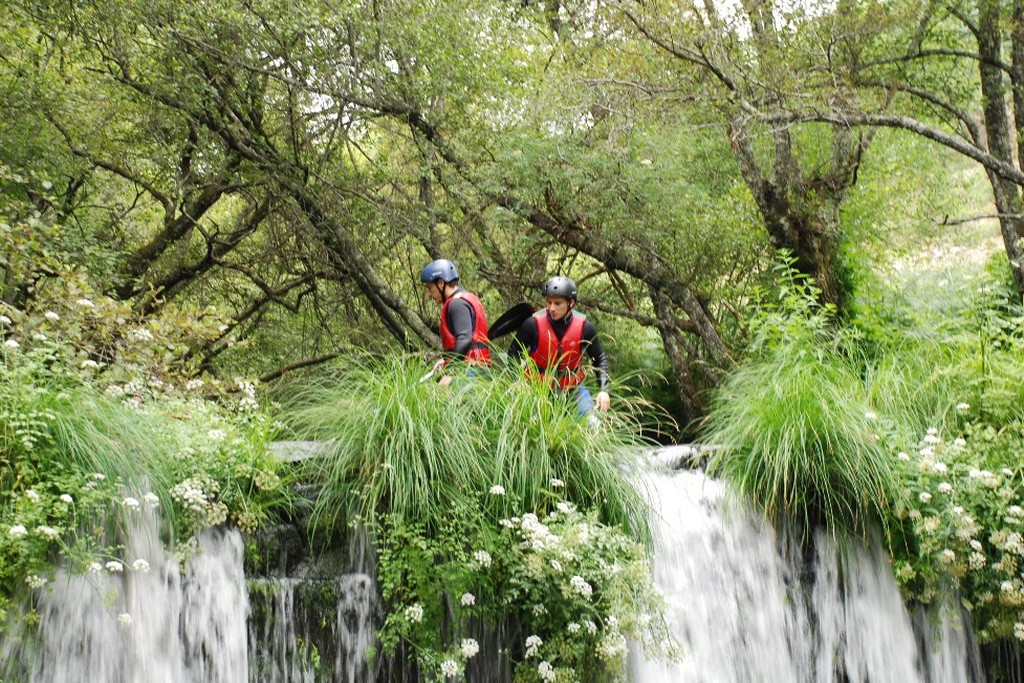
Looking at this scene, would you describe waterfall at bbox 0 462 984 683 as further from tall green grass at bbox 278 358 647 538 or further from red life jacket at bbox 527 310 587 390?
red life jacket at bbox 527 310 587 390

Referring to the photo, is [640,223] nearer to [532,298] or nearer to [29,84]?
[532,298]

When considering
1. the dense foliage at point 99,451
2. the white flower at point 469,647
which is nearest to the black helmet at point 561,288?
the dense foliage at point 99,451

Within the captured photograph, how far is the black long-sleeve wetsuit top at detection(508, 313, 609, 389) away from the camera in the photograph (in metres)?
6.49

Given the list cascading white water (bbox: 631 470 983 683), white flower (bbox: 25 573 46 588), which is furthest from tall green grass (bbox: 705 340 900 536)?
white flower (bbox: 25 573 46 588)

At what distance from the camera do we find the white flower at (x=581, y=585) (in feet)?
14.9

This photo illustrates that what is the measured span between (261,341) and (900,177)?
801 centimetres

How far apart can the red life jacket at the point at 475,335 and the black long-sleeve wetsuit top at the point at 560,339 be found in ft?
0.66

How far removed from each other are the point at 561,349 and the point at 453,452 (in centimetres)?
163

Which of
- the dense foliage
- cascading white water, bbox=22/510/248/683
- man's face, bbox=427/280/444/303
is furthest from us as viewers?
man's face, bbox=427/280/444/303

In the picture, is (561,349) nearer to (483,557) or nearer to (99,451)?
(483,557)

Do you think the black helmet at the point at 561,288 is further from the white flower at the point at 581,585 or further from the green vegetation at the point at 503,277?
the white flower at the point at 581,585

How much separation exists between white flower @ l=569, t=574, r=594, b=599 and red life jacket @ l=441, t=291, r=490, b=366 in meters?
2.02

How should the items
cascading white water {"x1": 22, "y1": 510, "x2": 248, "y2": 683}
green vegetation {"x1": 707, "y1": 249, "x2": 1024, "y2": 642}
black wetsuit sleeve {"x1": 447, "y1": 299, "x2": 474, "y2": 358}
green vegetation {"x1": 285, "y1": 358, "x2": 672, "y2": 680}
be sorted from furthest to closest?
black wetsuit sleeve {"x1": 447, "y1": 299, "x2": 474, "y2": 358}, green vegetation {"x1": 707, "y1": 249, "x2": 1024, "y2": 642}, green vegetation {"x1": 285, "y1": 358, "x2": 672, "y2": 680}, cascading white water {"x1": 22, "y1": 510, "x2": 248, "y2": 683}

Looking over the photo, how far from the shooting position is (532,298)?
10.2m
